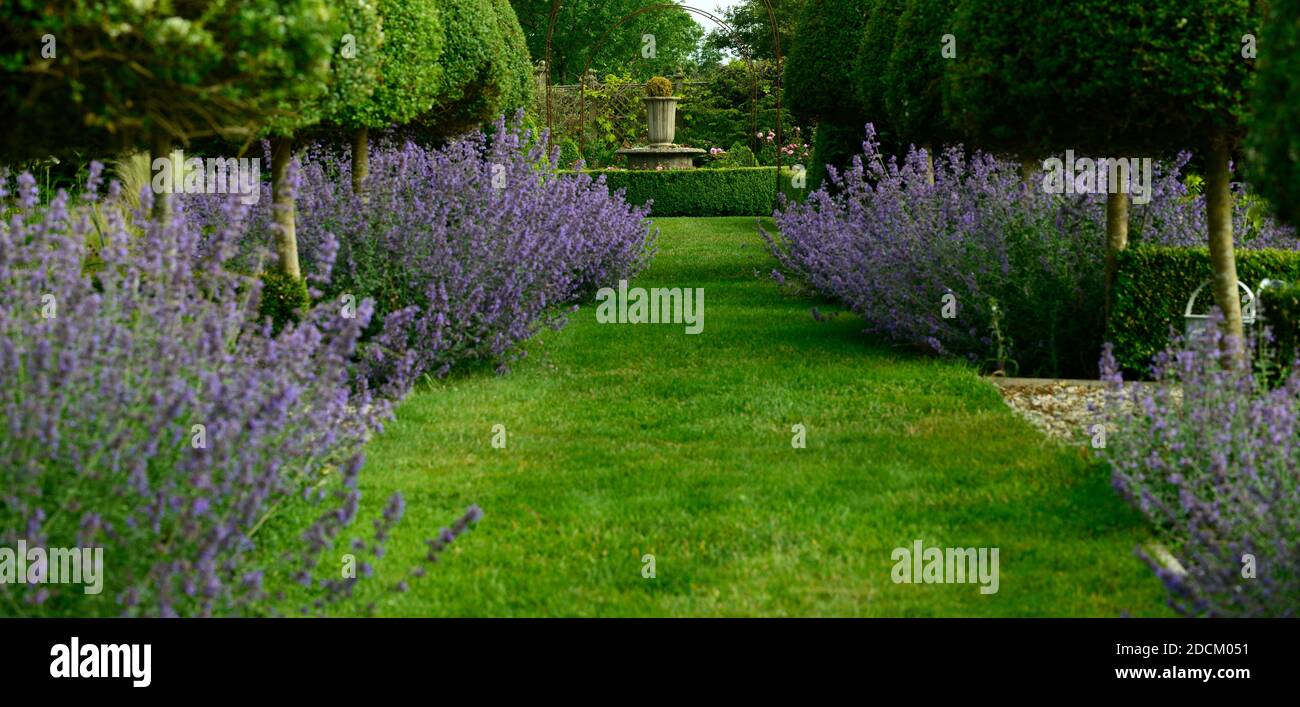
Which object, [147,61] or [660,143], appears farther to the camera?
[660,143]

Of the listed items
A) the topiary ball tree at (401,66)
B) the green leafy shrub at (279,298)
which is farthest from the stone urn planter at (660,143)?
the green leafy shrub at (279,298)

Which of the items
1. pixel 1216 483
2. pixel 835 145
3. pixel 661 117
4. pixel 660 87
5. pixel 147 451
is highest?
pixel 660 87

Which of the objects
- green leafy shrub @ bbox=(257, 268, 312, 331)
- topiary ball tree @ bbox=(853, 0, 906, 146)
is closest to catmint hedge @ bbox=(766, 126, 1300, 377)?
topiary ball tree @ bbox=(853, 0, 906, 146)

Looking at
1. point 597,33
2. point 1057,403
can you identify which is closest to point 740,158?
point 597,33

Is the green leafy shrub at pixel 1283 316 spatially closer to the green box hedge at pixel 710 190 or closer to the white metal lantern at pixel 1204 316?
the white metal lantern at pixel 1204 316

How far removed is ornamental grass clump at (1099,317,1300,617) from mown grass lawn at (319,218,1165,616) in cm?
27

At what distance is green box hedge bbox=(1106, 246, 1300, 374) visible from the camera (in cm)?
739

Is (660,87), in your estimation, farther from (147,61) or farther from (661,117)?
(147,61)

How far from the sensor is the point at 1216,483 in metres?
3.94

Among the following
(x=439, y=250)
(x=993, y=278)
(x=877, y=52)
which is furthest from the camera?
(x=877, y=52)

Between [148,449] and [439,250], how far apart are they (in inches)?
179

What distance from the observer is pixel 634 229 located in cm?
1297

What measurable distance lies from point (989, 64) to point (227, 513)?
444 cm
